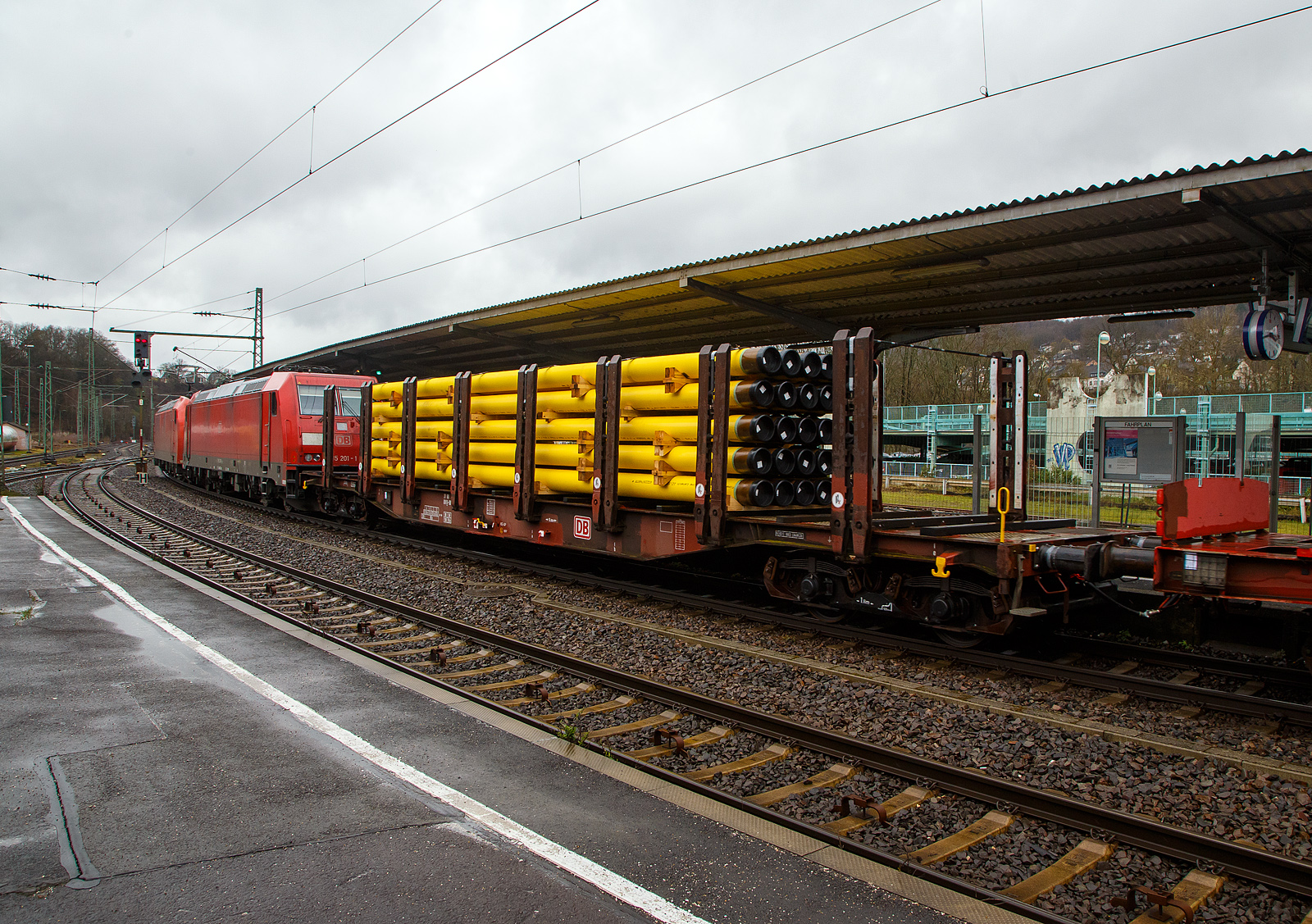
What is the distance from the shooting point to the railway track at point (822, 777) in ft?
12.3

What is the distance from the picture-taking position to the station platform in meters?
3.39

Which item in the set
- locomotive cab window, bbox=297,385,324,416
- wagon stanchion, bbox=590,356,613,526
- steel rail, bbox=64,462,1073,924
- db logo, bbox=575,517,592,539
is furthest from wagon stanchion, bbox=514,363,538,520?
locomotive cab window, bbox=297,385,324,416

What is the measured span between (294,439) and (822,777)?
16595 mm

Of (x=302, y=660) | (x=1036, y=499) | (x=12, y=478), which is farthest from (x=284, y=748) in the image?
(x=12, y=478)

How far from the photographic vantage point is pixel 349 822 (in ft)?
13.5

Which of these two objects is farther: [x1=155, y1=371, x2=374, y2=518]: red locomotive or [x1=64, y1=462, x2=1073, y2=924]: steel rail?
[x1=155, y1=371, x2=374, y2=518]: red locomotive

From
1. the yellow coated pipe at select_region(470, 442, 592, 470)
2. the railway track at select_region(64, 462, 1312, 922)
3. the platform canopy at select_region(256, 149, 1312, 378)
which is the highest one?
the platform canopy at select_region(256, 149, 1312, 378)

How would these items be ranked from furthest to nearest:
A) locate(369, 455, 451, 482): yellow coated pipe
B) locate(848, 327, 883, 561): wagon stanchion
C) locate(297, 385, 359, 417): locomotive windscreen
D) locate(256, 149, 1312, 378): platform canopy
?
locate(297, 385, 359, 417): locomotive windscreen
locate(369, 455, 451, 482): yellow coated pipe
locate(256, 149, 1312, 378): platform canopy
locate(848, 327, 883, 561): wagon stanchion

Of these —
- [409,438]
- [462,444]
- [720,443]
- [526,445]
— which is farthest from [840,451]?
[409,438]

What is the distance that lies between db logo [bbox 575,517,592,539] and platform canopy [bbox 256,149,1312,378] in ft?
14.2

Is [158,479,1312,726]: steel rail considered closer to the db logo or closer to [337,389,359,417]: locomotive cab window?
the db logo

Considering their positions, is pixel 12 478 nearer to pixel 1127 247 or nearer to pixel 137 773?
pixel 137 773

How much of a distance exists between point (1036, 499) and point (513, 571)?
12621 millimetres

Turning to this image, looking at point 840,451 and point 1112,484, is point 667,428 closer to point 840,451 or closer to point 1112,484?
point 840,451
